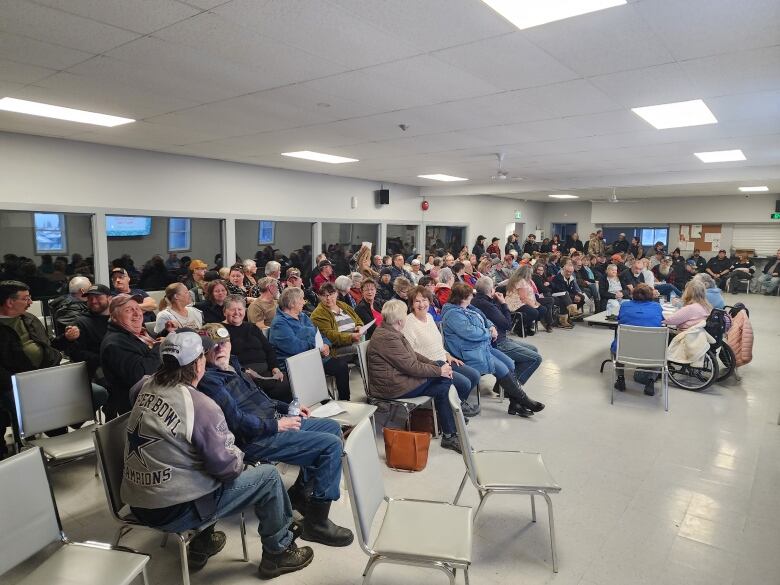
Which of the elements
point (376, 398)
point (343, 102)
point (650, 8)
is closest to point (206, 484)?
point (376, 398)

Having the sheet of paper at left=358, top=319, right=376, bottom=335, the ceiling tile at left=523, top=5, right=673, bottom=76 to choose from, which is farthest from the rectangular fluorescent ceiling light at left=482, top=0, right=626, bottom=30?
the sheet of paper at left=358, top=319, right=376, bottom=335

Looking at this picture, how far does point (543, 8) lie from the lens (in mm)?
2398

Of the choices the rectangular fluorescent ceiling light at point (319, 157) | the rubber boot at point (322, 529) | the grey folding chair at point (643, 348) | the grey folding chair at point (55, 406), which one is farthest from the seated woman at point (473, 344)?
the rectangular fluorescent ceiling light at point (319, 157)

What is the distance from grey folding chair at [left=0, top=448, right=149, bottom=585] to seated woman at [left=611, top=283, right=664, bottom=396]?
4.82 metres

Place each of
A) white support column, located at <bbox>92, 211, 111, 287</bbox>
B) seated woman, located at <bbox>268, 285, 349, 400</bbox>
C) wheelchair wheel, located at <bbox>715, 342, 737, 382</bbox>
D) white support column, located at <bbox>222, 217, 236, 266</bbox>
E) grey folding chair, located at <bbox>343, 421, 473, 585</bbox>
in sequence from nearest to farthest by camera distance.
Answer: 1. grey folding chair, located at <bbox>343, 421, 473, 585</bbox>
2. seated woman, located at <bbox>268, 285, 349, 400</bbox>
3. wheelchair wheel, located at <bbox>715, 342, 737, 382</bbox>
4. white support column, located at <bbox>92, 211, 111, 287</bbox>
5. white support column, located at <bbox>222, 217, 236, 266</bbox>

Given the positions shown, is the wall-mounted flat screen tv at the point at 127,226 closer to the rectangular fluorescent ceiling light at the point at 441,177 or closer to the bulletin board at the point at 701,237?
the rectangular fluorescent ceiling light at the point at 441,177

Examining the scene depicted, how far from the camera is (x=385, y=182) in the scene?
35.9 feet

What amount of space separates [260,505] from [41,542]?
2.71 feet

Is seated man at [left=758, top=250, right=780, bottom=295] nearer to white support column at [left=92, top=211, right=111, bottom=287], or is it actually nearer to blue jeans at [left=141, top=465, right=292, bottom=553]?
blue jeans at [left=141, top=465, right=292, bottom=553]

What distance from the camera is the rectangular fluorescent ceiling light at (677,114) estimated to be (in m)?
4.19

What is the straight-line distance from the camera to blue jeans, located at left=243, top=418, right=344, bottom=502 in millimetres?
2469

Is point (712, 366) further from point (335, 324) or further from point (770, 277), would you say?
point (770, 277)

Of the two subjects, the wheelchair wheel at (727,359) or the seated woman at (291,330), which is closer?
the seated woman at (291,330)

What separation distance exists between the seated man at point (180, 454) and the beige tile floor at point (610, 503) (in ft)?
1.49
